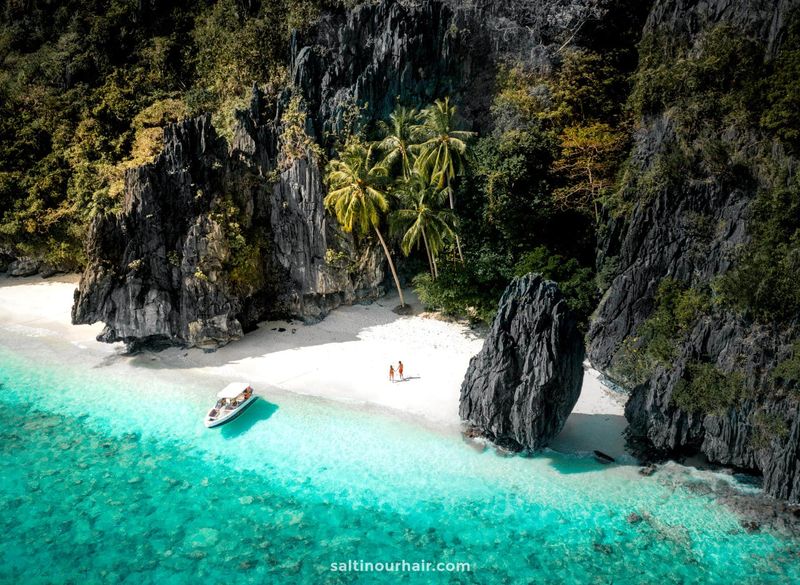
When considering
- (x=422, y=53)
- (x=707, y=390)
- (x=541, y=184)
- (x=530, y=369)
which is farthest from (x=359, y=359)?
(x=422, y=53)

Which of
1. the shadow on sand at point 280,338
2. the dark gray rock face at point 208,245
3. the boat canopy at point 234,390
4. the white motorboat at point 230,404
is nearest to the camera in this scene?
the white motorboat at point 230,404

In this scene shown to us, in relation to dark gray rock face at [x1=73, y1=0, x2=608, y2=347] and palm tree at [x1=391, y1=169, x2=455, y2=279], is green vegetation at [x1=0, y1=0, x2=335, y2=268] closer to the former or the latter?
dark gray rock face at [x1=73, y1=0, x2=608, y2=347]

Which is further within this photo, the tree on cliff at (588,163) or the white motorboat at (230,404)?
the tree on cliff at (588,163)

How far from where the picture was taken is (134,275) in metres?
31.0

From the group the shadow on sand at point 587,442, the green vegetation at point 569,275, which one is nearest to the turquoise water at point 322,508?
the shadow on sand at point 587,442

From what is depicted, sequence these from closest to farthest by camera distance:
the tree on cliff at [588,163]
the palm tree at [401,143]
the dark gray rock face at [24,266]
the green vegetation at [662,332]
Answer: the green vegetation at [662,332] → the tree on cliff at [588,163] → the palm tree at [401,143] → the dark gray rock face at [24,266]

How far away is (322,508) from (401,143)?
24.5 meters

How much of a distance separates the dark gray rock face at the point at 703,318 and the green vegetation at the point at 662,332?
469 mm

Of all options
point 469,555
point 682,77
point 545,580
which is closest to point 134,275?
point 469,555

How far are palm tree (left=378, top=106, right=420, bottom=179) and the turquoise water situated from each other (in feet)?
58.3

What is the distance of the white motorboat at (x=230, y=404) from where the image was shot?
2545 centimetres

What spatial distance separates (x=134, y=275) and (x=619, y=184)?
3043 centimetres

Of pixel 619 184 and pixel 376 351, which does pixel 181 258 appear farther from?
pixel 619 184

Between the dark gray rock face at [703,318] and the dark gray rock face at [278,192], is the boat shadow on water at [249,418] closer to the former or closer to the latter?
the dark gray rock face at [278,192]
